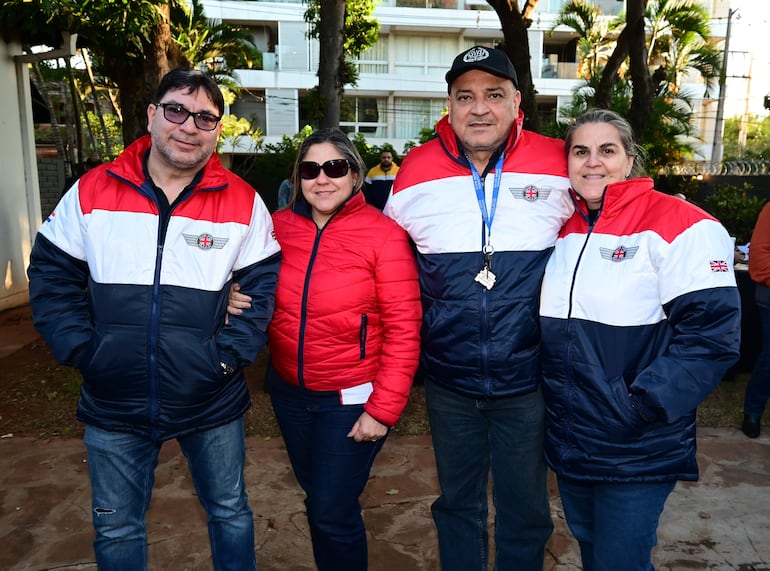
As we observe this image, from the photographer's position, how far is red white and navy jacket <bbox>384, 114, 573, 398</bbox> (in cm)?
242

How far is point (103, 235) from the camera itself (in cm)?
227

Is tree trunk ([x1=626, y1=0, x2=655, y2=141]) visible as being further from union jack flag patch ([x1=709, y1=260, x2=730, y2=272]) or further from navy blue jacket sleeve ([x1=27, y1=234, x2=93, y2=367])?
navy blue jacket sleeve ([x1=27, y1=234, x2=93, y2=367])

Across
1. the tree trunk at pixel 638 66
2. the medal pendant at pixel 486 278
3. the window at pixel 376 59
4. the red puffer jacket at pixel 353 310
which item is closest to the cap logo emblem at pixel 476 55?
the red puffer jacket at pixel 353 310

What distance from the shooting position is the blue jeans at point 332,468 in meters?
2.53

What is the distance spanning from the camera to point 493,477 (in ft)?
8.73

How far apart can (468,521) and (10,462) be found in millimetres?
3309

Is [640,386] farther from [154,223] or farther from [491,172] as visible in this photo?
[154,223]

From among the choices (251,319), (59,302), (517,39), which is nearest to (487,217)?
(251,319)

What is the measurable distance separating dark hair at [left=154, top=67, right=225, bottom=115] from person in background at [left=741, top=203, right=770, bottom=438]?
4170mm

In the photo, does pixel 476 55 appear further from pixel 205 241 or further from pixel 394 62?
pixel 394 62

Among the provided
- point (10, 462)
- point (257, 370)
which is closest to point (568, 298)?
point (10, 462)

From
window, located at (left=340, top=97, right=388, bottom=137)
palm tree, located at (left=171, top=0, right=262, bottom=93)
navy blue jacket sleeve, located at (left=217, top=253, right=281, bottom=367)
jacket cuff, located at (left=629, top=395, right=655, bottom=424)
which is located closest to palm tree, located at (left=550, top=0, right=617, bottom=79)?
palm tree, located at (left=171, top=0, right=262, bottom=93)

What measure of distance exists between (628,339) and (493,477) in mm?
890

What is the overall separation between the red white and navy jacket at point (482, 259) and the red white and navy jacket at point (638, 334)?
0.48 feet
